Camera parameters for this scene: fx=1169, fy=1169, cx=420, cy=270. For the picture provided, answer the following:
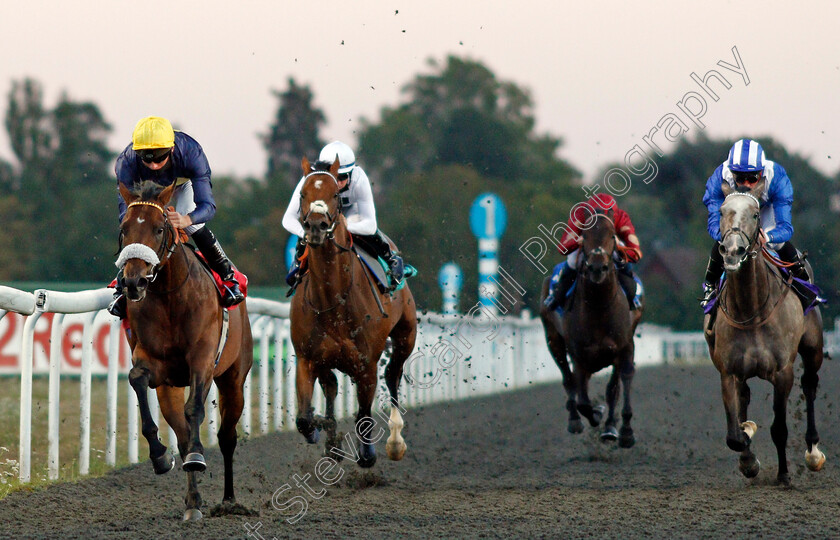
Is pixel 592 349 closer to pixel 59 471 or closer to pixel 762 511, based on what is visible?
pixel 762 511

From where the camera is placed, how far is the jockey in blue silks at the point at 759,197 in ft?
23.5

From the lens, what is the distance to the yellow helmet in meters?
5.93

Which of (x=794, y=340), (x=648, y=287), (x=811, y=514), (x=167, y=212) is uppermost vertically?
(x=648, y=287)

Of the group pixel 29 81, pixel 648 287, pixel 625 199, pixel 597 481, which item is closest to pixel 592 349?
pixel 597 481

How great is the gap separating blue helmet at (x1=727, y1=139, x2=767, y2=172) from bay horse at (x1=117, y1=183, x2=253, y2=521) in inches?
128

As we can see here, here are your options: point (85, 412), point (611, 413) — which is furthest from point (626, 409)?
point (85, 412)

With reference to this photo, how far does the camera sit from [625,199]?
82.3 m

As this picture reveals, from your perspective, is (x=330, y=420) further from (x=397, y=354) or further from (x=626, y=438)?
(x=626, y=438)

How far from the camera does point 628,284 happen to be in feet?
32.7

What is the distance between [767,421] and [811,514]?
6.16m

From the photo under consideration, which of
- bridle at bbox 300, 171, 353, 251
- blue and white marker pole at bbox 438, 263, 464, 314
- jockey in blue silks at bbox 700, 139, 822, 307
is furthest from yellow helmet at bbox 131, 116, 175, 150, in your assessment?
blue and white marker pole at bbox 438, 263, 464, 314

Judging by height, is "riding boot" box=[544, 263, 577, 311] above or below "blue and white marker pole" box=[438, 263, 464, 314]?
below

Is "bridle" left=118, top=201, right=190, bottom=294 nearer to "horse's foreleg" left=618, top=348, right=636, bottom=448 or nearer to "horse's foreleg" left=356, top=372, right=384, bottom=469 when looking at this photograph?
"horse's foreleg" left=356, top=372, right=384, bottom=469

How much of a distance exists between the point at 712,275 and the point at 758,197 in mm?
604
